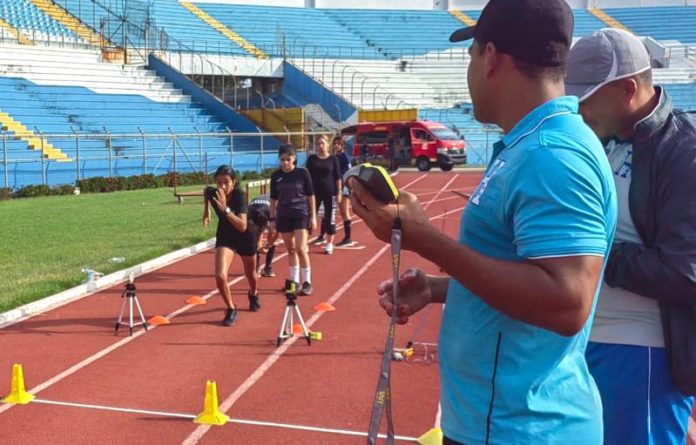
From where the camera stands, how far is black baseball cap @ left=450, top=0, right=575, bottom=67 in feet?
5.28

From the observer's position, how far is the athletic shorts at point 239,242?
7.90 meters

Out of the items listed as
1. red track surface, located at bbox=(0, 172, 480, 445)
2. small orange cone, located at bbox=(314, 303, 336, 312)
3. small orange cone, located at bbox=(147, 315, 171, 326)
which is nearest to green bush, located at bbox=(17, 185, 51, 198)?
red track surface, located at bbox=(0, 172, 480, 445)

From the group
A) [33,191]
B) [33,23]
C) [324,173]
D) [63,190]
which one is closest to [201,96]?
[33,23]

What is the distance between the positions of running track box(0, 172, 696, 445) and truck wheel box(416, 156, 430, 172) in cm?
2394

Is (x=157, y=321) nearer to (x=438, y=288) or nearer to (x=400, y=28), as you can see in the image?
(x=438, y=288)

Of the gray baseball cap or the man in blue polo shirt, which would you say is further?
the gray baseball cap

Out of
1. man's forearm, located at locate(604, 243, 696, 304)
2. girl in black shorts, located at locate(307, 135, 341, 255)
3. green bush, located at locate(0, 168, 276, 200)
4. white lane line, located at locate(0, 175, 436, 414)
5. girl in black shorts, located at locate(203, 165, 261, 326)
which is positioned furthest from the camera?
green bush, located at locate(0, 168, 276, 200)

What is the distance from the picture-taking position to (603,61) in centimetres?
220

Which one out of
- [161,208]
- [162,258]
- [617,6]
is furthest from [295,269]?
[617,6]

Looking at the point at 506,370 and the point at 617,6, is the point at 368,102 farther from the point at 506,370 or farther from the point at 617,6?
the point at 506,370

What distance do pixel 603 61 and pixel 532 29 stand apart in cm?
70

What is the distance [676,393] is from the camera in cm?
229

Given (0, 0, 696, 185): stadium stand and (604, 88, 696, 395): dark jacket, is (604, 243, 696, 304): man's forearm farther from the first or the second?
(0, 0, 696, 185): stadium stand

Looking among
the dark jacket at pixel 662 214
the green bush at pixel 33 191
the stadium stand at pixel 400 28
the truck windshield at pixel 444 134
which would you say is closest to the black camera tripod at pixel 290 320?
the dark jacket at pixel 662 214
